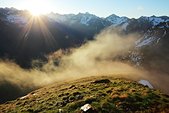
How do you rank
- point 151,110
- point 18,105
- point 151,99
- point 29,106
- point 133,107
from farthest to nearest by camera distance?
1. point 18,105
2. point 29,106
3. point 151,99
4. point 133,107
5. point 151,110

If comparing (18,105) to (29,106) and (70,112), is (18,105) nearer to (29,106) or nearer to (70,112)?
(29,106)

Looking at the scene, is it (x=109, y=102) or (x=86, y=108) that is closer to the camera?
(x=86, y=108)

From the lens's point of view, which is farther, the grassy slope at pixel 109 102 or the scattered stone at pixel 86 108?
the grassy slope at pixel 109 102

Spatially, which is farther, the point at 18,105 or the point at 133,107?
the point at 18,105

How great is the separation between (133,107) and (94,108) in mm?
4785

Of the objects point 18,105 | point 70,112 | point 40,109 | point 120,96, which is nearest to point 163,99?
point 120,96

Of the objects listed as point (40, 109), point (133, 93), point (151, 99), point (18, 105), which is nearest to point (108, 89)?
point (133, 93)

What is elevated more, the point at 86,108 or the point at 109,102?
the point at 86,108

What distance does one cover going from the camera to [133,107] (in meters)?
35.4

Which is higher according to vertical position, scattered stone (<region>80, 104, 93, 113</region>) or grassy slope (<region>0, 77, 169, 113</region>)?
scattered stone (<region>80, 104, 93, 113</region>)

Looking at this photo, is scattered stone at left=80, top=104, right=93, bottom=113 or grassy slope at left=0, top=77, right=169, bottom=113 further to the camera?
grassy slope at left=0, top=77, right=169, bottom=113

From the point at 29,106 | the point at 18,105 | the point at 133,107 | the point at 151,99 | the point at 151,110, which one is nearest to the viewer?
the point at 151,110

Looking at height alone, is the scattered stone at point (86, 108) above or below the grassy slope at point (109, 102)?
above

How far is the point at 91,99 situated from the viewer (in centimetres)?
3897
